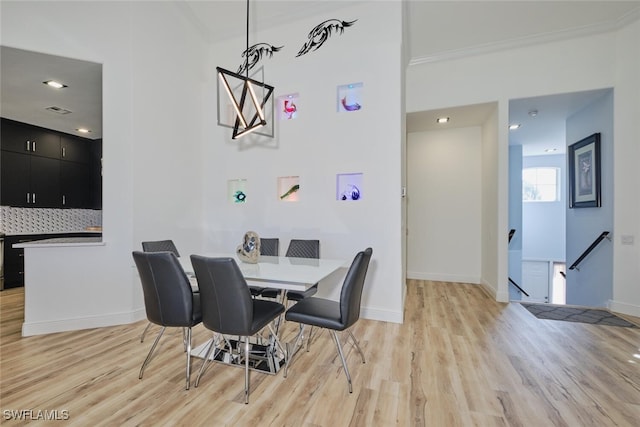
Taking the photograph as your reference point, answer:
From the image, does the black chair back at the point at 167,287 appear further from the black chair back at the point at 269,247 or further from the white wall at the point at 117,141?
the white wall at the point at 117,141

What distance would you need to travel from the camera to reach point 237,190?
13.0 ft

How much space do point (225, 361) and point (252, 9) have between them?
3.97 metres

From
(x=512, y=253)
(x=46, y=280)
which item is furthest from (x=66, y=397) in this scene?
(x=512, y=253)

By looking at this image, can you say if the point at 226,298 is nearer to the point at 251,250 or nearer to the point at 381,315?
the point at 251,250

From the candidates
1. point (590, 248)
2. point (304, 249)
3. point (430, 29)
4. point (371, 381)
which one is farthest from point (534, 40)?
point (371, 381)

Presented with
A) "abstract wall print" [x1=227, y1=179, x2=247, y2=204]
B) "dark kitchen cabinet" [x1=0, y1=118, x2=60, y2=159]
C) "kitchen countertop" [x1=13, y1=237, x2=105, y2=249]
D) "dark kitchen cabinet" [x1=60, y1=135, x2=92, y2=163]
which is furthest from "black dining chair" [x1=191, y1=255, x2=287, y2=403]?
"dark kitchen cabinet" [x1=60, y1=135, x2=92, y2=163]

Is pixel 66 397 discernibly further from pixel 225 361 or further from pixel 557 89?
pixel 557 89

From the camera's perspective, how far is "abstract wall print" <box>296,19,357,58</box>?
3.37 meters

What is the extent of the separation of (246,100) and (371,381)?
11.9 ft

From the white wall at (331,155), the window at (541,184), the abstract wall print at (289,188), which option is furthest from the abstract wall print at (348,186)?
the window at (541,184)

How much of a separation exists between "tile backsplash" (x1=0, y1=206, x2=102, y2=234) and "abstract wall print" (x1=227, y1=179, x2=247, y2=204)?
366cm

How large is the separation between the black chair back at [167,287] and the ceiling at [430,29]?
2605mm

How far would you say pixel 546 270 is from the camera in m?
7.26

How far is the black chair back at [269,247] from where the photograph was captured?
3.23 metres
